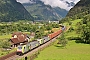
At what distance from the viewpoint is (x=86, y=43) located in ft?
333

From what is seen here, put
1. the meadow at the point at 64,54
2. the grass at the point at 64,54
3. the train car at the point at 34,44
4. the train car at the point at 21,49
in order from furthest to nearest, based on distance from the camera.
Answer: the train car at the point at 34,44 → the train car at the point at 21,49 → the meadow at the point at 64,54 → the grass at the point at 64,54

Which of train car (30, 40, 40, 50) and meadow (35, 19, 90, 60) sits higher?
train car (30, 40, 40, 50)

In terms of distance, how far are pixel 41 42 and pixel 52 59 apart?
3519 centimetres

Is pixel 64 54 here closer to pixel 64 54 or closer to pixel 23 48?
pixel 64 54

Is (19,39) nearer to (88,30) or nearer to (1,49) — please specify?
(1,49)

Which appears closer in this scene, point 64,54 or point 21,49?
point 21,49

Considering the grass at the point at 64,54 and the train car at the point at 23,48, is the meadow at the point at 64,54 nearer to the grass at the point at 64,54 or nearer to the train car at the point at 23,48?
the grass at the point at 64,54

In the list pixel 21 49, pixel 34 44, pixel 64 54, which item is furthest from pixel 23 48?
pixel 64 54

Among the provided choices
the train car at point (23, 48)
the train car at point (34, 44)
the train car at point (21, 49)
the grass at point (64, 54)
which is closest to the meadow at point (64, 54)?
the grass at point (64, 54)

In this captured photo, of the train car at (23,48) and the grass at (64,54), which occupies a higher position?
the train car at (23,48)

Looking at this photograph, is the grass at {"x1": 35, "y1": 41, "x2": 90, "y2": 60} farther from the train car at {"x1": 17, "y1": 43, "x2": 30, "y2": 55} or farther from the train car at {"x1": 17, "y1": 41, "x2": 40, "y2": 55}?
the train car at {"x1": 17, "y1": 43, "x2": 30, "y2": 55}

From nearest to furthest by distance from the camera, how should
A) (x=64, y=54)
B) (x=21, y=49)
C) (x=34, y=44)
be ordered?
(x=21, y=49) < (x=64, y=54) < (x=34, y=44)

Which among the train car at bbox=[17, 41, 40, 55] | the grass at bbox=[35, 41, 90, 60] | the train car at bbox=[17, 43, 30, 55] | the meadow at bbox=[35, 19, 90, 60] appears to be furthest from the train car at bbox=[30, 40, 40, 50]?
the train car at bbox=[17, 43, 30, 55]

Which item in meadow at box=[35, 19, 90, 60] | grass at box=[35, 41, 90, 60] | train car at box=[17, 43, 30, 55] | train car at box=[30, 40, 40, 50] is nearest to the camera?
grass at box=[35, 41, 90, 60]
